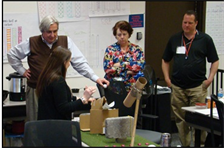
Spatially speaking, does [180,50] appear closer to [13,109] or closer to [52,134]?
[13,109]

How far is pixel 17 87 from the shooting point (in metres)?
4.64

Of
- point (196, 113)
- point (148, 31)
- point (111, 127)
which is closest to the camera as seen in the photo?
point (111, 127)

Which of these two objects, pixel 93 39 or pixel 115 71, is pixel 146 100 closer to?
pixel 115 71

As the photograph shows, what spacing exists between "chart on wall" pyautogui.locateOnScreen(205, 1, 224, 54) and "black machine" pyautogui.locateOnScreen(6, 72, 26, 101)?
287 cm

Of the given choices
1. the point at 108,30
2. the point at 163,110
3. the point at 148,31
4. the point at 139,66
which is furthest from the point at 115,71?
the point at 148,31

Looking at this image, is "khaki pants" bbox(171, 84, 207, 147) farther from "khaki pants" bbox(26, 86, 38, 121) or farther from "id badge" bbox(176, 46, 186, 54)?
"khaki pants" bbox(26, 86, 38, 121)

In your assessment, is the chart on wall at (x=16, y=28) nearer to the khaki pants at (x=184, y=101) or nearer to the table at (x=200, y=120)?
the khaki pants at (x=184, y=101)

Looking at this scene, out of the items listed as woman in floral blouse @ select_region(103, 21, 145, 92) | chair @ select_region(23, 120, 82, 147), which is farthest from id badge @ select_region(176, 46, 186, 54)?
chair @ select_region(23, 120, 82, 147)

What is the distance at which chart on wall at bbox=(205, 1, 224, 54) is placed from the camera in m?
6.02

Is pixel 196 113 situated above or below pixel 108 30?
below

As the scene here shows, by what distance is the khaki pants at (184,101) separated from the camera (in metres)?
4.67

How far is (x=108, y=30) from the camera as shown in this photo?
5.47 m

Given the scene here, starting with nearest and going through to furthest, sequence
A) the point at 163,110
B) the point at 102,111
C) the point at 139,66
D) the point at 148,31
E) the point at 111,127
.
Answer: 1. the point at 111,127
2. the point at 102,111
3. the point at 139,66
4. the point at 163,110
5. the point at 148,31

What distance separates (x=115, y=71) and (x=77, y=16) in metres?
1.26
